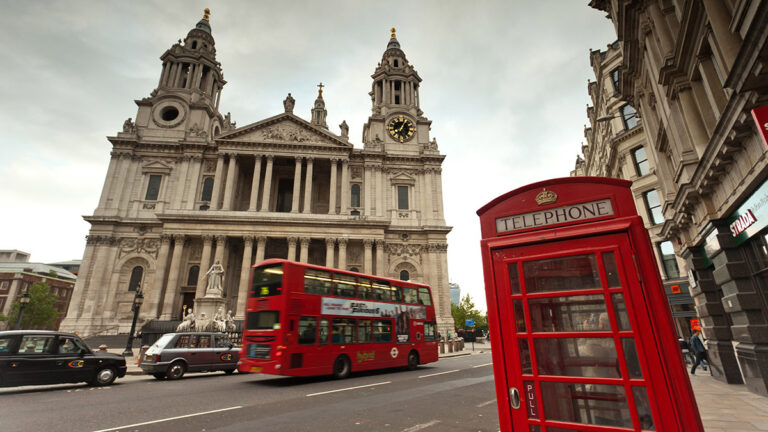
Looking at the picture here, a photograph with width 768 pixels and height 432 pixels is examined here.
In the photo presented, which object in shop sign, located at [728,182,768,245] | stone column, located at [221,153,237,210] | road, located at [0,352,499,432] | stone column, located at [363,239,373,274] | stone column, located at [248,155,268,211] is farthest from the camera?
stone column, located at [248,155,268,211]

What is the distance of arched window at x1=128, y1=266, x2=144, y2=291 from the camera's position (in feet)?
105

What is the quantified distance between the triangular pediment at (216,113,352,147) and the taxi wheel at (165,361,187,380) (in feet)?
90.0

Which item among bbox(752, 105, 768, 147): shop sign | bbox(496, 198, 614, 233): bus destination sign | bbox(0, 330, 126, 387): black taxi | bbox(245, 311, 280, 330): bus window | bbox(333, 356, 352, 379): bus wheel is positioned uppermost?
bbox(752, 105, 768, 147): shop sign

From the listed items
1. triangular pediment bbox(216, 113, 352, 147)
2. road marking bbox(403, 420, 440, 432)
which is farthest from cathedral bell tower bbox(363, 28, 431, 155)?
road marking bbox(403, 420, 440, 432)

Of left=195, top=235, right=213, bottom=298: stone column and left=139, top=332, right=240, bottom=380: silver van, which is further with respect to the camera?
left=195, top=235, right=213, bottom=298: stone column

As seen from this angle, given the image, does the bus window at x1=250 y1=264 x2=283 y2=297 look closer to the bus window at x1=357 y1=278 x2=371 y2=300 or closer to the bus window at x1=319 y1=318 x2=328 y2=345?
the bus window at x1=319 y1=318 x2=328 y2=345

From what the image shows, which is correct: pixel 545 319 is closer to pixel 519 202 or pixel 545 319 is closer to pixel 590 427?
pixel 590 427

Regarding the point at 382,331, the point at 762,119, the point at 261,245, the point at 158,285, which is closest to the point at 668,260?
the point at 382,331

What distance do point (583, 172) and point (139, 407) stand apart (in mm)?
41870

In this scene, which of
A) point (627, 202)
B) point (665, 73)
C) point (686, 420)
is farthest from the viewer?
point (665, 73)

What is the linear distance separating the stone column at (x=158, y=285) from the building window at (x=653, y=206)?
3619 centimetres

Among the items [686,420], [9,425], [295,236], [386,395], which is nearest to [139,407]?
[9,425]

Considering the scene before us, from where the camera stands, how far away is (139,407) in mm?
7609

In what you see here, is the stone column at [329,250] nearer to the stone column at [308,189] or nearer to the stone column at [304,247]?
the stone column at [304,247]
